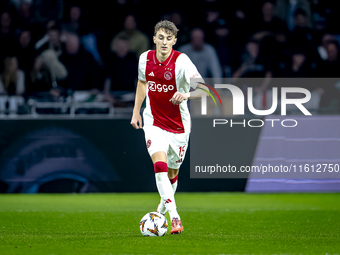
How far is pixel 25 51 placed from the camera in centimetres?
1087

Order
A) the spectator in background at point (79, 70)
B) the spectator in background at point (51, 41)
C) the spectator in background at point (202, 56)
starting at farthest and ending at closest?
the spectator in background at point (51, 41) → the spectator in background at point (79, 70) → the spectator in background at point (202, 56)

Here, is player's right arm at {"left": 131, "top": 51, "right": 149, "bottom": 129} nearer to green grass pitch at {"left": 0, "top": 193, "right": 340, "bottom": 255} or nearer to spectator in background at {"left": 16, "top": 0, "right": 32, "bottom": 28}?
green grass pitch at {"left": 0, "top": 193, "right": 340, "bottom": 255}

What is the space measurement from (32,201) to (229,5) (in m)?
5.57

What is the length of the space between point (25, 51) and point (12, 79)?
68 cm

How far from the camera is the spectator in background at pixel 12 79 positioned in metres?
10.4

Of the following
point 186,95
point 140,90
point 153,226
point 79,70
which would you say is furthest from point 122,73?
point 153,226

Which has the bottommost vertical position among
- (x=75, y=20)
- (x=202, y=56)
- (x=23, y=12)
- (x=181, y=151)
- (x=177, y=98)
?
(x=181, y=151)

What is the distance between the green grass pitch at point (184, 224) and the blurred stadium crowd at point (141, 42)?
65.8 inches

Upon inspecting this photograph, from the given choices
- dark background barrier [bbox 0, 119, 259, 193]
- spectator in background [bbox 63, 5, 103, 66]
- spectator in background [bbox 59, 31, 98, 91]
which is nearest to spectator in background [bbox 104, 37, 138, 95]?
spectator in background [bbox 59, 31, 98, 91]

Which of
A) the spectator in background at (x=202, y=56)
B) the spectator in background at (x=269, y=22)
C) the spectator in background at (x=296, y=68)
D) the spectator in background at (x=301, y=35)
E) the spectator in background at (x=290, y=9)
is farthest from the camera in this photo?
the spectator in background at (x=290, y=9)

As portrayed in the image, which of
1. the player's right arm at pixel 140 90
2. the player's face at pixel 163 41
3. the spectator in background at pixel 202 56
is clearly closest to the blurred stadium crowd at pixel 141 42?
the spectator in background at pixel 202 56

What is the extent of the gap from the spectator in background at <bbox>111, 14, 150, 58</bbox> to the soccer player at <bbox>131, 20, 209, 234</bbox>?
195 inches

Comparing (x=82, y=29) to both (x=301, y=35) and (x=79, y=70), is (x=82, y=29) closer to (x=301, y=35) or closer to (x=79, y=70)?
(x=79, y=70)

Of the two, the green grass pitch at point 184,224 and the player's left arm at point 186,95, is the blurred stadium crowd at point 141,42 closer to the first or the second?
the green grass pitch at point 184,224
